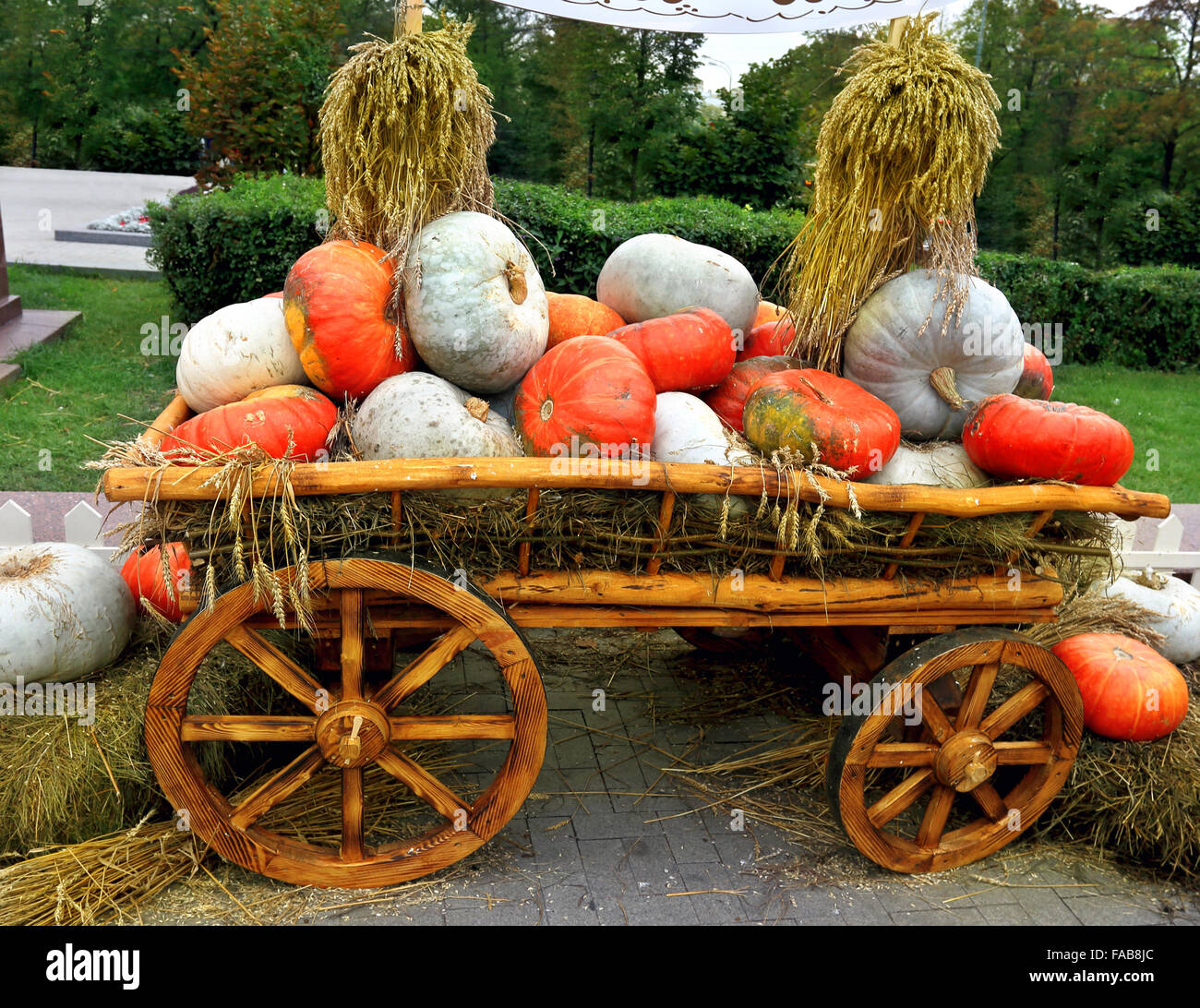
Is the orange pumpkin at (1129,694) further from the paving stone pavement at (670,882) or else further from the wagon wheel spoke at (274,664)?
the wagon wheel spoke at (274,664)

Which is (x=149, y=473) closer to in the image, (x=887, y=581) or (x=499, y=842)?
(x=499, y=842)

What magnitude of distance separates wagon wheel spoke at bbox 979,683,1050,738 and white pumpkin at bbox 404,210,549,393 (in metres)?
1.61

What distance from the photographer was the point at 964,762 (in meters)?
2.65


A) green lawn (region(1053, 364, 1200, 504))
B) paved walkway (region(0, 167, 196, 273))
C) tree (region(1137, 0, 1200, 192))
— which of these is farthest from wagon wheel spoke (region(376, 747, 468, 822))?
tree (region(1137, 0, 1200, 192))

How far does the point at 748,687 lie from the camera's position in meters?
3.70

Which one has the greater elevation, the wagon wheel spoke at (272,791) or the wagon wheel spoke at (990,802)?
the wagon wheel spoke at (272,791)

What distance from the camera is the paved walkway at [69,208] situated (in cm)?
985

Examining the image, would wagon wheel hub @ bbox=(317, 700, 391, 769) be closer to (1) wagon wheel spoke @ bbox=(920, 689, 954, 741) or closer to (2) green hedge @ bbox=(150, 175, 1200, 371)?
(1) wagon wheel spoke @ bbox=(920, 689, 954, 741)

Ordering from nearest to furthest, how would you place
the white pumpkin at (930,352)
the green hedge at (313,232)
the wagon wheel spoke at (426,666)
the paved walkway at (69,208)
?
the wagon wheel spoke at (426,666), the white pumpkin at (930,352), the green hedge at (313,232), the paved walkway at (69,208)

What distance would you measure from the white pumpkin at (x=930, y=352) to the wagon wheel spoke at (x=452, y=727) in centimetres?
139

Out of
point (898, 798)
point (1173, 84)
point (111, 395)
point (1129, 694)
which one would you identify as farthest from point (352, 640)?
point (1173, 84)

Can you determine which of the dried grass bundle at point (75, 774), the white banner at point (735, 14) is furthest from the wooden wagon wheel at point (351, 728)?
the white banner at point (735, 14)

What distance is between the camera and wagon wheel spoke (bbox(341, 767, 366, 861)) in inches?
97.6

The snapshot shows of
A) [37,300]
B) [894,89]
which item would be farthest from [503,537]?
[37,300]
